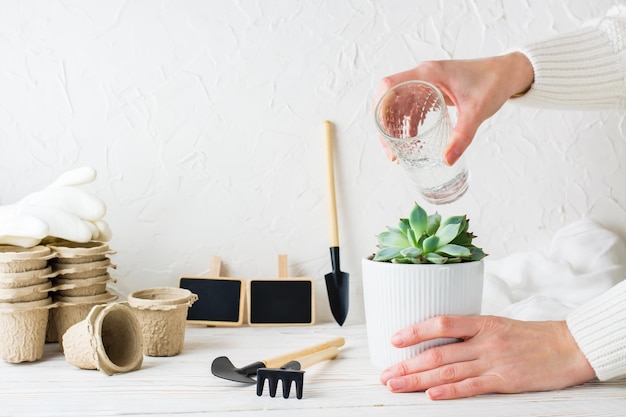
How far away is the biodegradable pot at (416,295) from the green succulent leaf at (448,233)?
4cm

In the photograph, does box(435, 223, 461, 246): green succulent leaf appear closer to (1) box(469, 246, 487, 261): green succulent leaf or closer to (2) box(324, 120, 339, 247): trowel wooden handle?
(1) box(469, 246, 487, 261): green succulent leaf

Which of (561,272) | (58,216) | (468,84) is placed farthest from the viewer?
(561,272)

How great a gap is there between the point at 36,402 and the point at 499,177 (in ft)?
3.29

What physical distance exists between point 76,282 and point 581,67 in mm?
941

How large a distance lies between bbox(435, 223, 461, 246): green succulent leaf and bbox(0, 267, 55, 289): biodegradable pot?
626 mm

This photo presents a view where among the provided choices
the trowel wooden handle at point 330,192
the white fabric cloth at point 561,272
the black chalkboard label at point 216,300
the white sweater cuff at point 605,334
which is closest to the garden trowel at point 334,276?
the trowel wooden handle at point 330,192

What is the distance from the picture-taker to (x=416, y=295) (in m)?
→ 0.96

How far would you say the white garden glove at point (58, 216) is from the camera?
111 centimetres

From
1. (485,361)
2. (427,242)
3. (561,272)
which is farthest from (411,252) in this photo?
(561,272)

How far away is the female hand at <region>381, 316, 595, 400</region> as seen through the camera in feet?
3.03

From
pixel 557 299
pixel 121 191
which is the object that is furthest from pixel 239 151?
pixel 557 299

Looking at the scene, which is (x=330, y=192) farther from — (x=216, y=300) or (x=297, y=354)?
(x=297, y=354)

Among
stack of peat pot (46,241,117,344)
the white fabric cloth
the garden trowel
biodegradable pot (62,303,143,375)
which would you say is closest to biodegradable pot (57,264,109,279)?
stack of peat pot (46,241,117,344)

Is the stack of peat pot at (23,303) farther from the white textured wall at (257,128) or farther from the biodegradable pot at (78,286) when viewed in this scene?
the white textured wall at (257,128)
